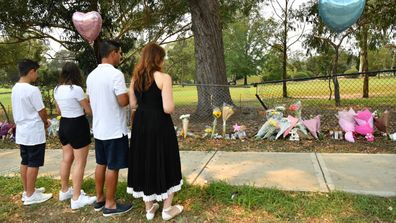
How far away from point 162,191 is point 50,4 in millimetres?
10783

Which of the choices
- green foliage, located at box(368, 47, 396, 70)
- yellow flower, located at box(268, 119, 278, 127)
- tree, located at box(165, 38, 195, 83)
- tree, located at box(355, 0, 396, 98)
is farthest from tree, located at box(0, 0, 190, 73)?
green foliage, located at box(368, 47, 396, 70)

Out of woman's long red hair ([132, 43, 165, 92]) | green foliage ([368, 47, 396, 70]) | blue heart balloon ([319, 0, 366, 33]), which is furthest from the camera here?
green foliage ([368, 47, 396, 70])

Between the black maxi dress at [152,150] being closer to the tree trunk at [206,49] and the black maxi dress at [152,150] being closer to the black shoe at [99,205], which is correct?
the black shoe at [99,205]

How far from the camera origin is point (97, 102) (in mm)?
3186

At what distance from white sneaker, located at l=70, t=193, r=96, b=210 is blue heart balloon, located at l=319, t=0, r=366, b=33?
4.20m

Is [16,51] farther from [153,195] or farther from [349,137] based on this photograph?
[153,195]

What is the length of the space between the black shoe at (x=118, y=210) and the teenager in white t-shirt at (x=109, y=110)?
7.0 inches

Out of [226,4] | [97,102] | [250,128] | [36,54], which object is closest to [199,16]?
[250,128]

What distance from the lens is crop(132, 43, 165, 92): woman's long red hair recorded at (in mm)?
2971

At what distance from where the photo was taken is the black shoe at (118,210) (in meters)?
3.40

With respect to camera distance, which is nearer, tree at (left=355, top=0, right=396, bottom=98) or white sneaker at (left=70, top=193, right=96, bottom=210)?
white sneaker at (left=70, top=193, right=96, bottom=210)

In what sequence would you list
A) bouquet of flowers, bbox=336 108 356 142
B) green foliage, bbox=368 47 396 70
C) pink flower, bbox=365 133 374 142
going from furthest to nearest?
green foliage, bbox=368 47 396 70 < bouquet of flowers, bbox=336 108 356 142 < pink flower, bbox=365 133 374 142

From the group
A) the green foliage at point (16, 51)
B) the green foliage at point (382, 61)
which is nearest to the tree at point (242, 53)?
the green foliage at point (382, 61)

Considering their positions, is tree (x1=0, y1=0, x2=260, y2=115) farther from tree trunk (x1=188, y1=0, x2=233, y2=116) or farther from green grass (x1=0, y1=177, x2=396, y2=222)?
green grass (x1=0, y1=177, x2=396, y2=222)
